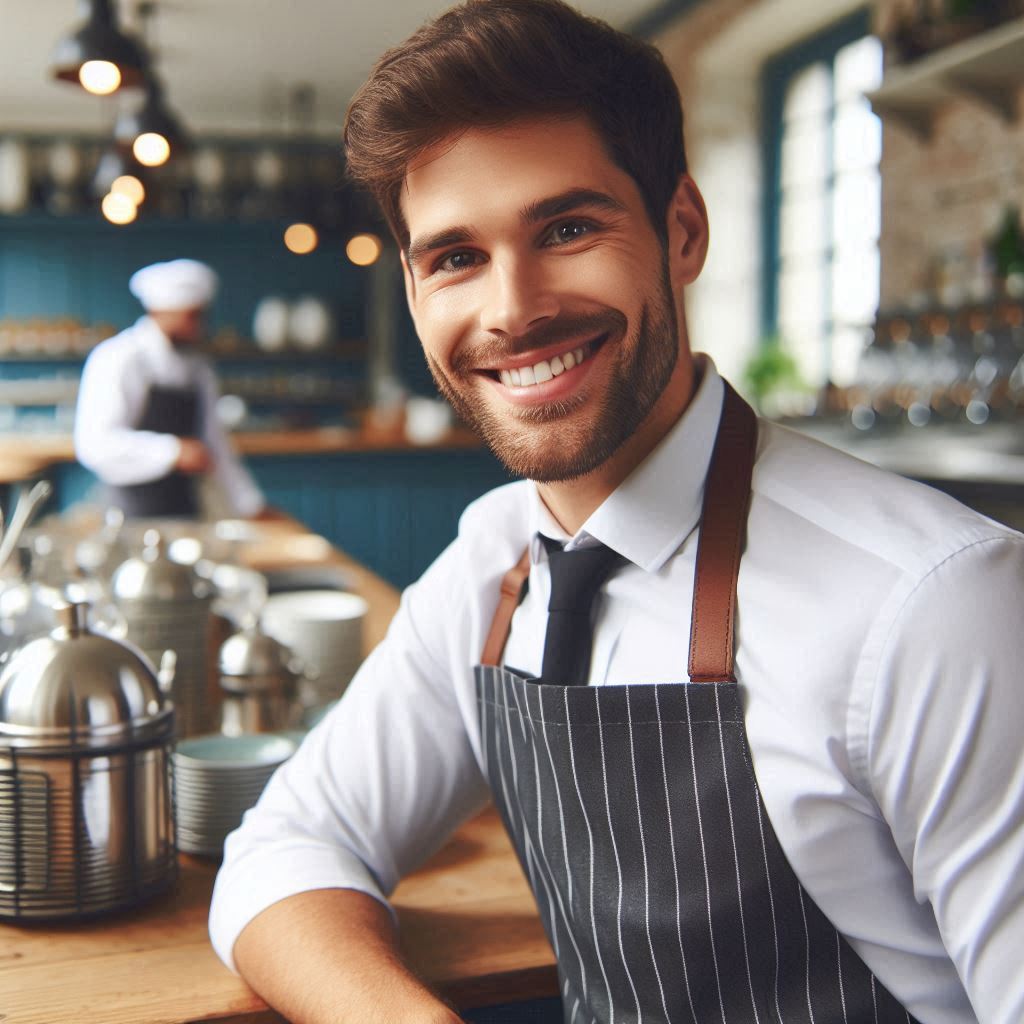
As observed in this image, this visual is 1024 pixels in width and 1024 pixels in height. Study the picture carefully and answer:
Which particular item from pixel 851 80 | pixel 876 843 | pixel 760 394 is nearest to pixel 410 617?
pixel 876 843

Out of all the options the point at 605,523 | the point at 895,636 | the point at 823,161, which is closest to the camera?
the point at 895,636

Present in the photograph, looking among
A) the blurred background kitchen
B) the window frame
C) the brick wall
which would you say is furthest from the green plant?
the window frame

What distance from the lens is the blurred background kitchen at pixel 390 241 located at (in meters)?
4.04

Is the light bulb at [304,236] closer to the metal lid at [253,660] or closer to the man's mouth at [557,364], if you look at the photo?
the metal lid at [253,660]

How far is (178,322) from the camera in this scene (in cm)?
514

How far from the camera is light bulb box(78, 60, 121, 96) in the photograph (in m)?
3.29

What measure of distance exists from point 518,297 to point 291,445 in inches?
232

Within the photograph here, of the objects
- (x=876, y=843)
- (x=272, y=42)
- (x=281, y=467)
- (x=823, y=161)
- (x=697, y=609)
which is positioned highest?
(x=272, y=42)

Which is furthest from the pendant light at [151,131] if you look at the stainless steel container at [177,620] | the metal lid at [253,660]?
the metal lid at [253,660]

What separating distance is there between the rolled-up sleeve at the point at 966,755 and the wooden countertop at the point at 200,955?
43 centimetres

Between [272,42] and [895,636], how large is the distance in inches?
277

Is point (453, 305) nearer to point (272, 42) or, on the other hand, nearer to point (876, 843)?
point (876, 843)

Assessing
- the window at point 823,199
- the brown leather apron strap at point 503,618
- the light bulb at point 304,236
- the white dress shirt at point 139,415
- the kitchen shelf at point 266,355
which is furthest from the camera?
the kitchen shelf at point 266,355

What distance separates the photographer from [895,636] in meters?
0.82
